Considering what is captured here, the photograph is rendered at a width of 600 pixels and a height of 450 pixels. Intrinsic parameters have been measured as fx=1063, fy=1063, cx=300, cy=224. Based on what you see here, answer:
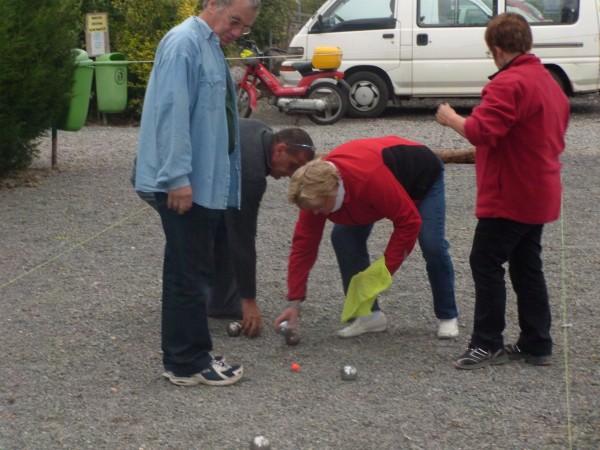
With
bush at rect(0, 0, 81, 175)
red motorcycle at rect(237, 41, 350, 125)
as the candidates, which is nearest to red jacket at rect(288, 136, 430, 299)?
bush at rect(0, 0, 81, 175)

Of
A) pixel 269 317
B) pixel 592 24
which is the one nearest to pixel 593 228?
pixel 269 317

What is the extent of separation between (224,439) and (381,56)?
38.9 ft

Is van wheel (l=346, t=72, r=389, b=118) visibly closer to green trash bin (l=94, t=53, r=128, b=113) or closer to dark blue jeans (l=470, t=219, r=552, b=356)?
green trash bin (l=94, t=53, r=128, b=113)

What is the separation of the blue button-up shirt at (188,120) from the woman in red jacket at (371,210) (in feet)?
1.42

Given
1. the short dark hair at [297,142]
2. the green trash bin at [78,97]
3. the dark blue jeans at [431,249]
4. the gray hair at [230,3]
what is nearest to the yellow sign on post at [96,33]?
the green trash bin at [78,97]

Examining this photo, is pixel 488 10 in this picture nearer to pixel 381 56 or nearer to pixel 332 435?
pixel 381 56

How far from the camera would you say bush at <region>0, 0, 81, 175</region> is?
9867mm

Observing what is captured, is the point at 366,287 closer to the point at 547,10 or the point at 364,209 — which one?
the point at 364,209

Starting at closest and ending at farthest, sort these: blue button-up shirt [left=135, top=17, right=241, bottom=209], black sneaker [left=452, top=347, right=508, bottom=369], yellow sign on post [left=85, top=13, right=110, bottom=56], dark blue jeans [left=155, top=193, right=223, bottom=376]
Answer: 1. blue button-up shirt [left=135, top=17, right=241, bottom=209]
2. dark blue jeans [left=155, top=193, right=223, bottom=376]
3. black sneaker [left=452, top=347, right=508, bottom=369]
4. yellow sign on post [left=85, top=13, right=110, bottom=56]

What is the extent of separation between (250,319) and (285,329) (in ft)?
0.82

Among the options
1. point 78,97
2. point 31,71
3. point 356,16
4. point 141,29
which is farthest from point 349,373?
point 141,29

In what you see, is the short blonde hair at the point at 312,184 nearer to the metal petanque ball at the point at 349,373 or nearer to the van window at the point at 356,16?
the metal petanque ball at the point at 349,373

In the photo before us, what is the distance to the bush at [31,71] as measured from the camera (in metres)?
9.87

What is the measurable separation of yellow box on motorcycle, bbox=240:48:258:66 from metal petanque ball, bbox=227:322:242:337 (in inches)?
388
